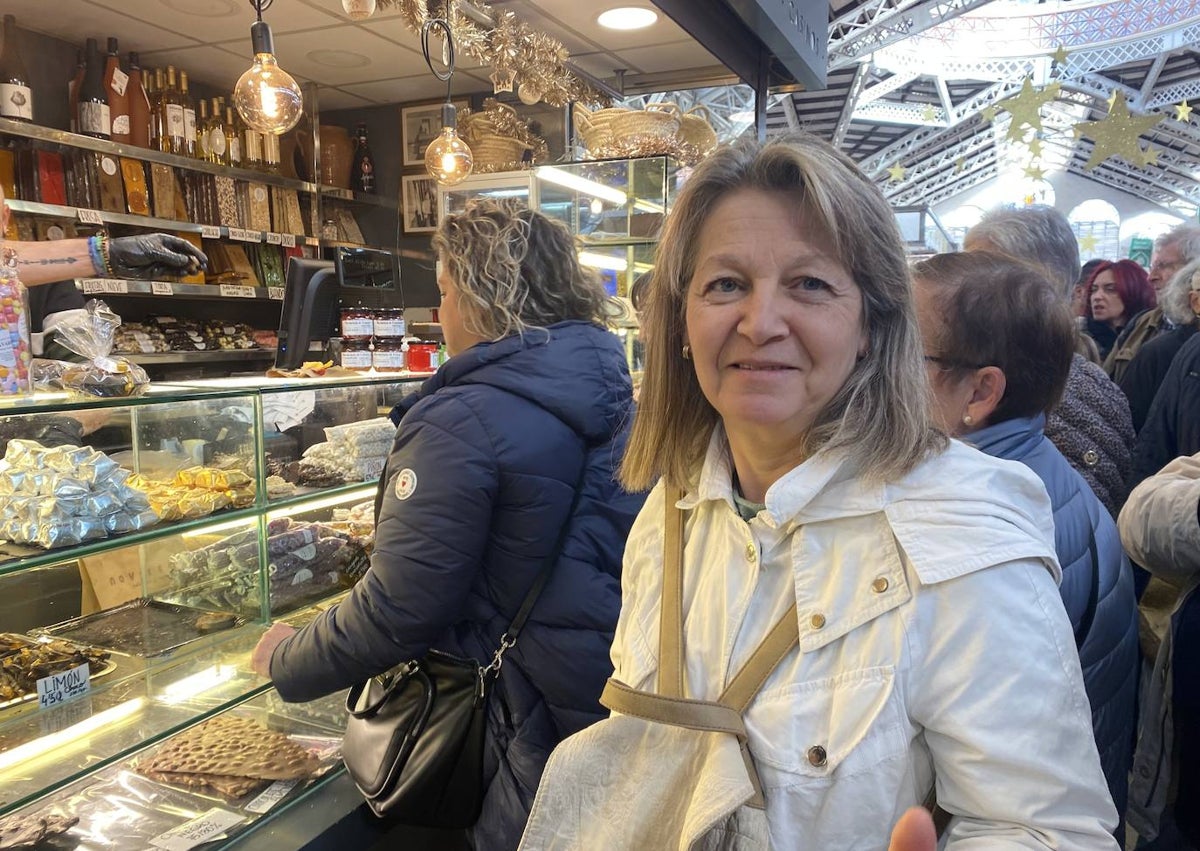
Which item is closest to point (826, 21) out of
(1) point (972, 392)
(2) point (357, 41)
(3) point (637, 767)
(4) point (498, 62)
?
(4) point (498, 62)

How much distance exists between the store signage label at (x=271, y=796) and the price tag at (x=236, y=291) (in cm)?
376

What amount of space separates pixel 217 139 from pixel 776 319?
4.90 m

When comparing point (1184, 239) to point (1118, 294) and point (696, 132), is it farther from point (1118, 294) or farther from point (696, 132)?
point (696, 132)

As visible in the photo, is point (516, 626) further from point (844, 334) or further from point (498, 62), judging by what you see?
point (498, 62)

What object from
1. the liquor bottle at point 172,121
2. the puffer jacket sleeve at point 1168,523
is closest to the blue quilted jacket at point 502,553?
the puffer jacket sleeve at point 1168,523

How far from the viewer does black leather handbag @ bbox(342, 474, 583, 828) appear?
1.70 m

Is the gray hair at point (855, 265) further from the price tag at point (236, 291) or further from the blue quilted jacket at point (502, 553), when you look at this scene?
the price tag at point (236, 291)

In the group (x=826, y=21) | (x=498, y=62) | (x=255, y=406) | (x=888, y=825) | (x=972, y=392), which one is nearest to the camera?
(x=888, y=825)

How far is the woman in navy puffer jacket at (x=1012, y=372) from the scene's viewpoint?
144 centimetres

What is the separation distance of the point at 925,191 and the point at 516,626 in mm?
27307

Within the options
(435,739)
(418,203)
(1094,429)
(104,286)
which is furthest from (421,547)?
(418,203)

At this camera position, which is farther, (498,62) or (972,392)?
(498,62)

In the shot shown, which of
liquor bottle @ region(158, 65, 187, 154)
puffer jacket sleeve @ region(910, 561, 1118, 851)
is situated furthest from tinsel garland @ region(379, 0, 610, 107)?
puffer jacket sleeve @ region(910, 561, 1118, 851)

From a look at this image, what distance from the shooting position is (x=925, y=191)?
85.0 ft
